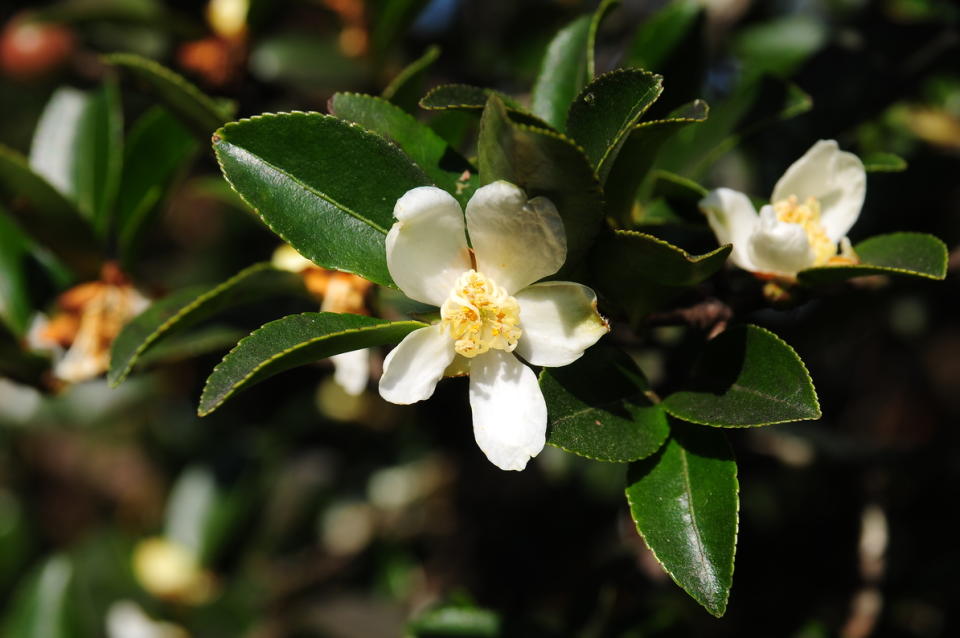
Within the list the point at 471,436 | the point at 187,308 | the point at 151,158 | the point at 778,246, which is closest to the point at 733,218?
the point at 778,246

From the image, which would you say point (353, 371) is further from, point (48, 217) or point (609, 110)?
point (48, 217)

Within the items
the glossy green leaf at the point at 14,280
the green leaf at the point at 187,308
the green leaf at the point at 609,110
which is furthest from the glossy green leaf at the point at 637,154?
the glossy green leaf at the point at 14,280

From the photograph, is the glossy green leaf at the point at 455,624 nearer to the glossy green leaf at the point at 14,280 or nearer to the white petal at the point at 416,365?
the white petal at the point at 416,365

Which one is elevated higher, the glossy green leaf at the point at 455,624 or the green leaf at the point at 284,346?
the green leaf at the point at 284,346

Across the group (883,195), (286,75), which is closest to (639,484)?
(883,195)

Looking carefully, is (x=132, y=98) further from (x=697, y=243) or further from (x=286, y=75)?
(x=697, y=243)

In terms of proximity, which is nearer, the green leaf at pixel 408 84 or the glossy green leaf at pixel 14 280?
the green leaf at pixel 408 84

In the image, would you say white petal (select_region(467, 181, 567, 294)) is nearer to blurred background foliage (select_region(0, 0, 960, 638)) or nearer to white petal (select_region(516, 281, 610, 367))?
white petal (select_region(516, 281, 610, 367))
